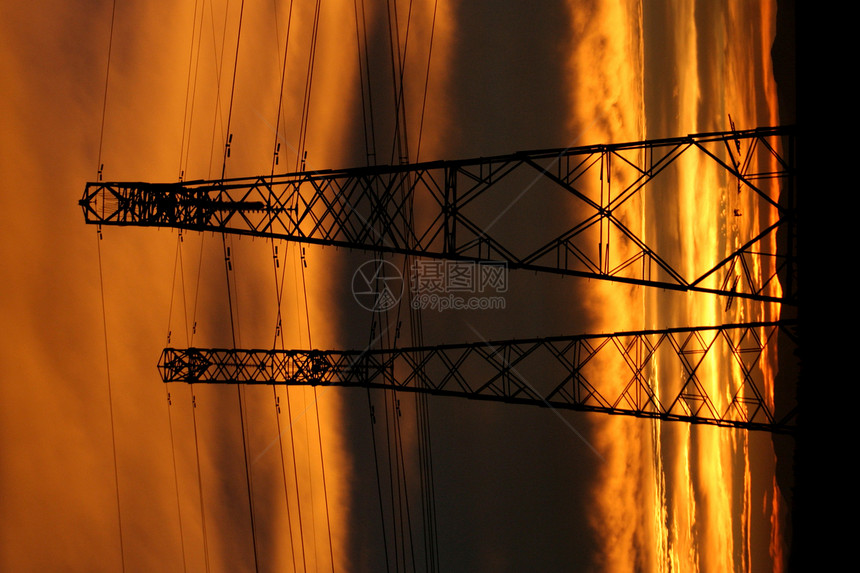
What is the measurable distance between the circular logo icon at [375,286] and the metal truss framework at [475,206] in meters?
1.08

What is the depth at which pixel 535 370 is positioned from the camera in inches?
909

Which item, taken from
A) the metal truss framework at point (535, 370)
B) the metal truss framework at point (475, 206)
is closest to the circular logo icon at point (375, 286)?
the metal truss framework at point (475, 206)

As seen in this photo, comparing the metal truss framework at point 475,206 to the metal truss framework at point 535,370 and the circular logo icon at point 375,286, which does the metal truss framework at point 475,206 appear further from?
the metal truss framework at point 535,370

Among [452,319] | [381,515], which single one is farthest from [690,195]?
[381,515]

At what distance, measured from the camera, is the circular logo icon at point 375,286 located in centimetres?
1784

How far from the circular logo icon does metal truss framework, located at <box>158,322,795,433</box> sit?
5.07ft

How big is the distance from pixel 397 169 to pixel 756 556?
3551 centimetres

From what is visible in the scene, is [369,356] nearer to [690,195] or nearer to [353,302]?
[353,302]

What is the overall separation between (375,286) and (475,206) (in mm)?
4735

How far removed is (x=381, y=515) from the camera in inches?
775

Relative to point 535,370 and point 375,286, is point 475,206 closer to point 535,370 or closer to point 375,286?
point 375,286

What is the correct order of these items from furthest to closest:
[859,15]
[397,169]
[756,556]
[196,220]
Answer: [756,556] < [196,220] < [397,169] < [859,15]

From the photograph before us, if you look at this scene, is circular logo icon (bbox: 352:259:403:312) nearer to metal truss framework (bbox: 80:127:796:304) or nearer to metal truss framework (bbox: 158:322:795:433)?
metal truss framework (bbox: 80:127:796:304)

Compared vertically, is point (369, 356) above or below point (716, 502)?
above
